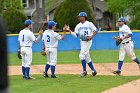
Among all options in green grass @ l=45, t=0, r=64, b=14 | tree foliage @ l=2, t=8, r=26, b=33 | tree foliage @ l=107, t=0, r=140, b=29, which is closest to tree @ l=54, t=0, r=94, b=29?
tree foliage @ l=2, t=8, r=26, b=33

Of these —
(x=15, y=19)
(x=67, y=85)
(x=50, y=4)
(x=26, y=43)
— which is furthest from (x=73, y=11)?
(x=67, y=85)

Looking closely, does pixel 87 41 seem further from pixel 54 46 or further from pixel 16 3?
pixel 16 3

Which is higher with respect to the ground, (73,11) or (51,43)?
(73,11)

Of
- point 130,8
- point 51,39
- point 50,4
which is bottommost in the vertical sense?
point 51,39

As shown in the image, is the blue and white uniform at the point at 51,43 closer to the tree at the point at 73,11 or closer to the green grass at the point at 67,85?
the green grass at the point at 67,85

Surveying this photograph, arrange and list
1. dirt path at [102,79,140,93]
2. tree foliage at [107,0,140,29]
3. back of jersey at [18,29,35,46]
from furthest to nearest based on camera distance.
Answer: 1. tree foliage at [107,0,140,29]
2. back of jersey at [18,29,35,46]
3. dirt path at [102,79,140,93]

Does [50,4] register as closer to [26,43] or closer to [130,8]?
[130,8]

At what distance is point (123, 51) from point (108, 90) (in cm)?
413

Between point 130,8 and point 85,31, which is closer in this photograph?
point 85,31

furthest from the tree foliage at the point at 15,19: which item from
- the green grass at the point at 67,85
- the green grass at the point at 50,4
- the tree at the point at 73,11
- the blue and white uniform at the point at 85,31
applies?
the green grass at the point at 67,85

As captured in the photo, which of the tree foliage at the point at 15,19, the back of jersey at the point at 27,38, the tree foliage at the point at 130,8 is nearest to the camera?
the back of jersey at the point at 27,38

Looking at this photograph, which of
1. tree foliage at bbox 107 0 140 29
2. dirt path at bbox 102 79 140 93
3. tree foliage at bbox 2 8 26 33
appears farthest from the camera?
tree foliage at bbox 107 0 140 29

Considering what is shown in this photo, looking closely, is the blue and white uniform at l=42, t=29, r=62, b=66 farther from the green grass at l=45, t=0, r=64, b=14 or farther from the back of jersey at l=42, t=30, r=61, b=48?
the green grass at l=45, t=0, r=64, b=14

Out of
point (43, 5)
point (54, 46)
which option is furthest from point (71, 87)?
point (43, 5)
